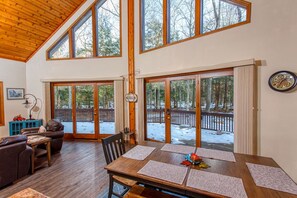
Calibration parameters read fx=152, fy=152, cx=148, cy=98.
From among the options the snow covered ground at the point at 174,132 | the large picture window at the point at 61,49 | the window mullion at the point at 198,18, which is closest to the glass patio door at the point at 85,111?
the snow covered ground at the point at 174,132

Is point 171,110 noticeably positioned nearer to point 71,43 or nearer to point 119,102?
point 119,102

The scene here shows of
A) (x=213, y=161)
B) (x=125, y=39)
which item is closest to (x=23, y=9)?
(x=125, y=39)

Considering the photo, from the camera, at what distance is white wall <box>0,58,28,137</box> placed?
16.3 feet

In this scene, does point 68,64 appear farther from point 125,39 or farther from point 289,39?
point 289,39

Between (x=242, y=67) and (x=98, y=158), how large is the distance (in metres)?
3.64

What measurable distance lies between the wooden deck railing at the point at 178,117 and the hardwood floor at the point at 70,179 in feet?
5.13

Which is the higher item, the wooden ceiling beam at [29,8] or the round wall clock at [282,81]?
the wooden ceiling beam at [29,8]

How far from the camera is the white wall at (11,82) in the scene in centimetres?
498

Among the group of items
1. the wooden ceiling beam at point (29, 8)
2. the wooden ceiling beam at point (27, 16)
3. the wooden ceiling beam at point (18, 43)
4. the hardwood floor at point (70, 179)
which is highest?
the wooden ceiling beam at point (29, 8)

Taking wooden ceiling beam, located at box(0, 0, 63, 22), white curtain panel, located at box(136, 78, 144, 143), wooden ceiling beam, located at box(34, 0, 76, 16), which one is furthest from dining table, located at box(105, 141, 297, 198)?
wooden ceiling beam, located at box(34, 0, 76, 16)

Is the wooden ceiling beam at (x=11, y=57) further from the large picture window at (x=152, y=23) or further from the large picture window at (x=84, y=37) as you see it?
the large picture window at (x=152, y=23)

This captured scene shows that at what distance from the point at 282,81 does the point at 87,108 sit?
5.14 meters

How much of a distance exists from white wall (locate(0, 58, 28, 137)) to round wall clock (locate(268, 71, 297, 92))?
283 inches

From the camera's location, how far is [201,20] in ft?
11.5
